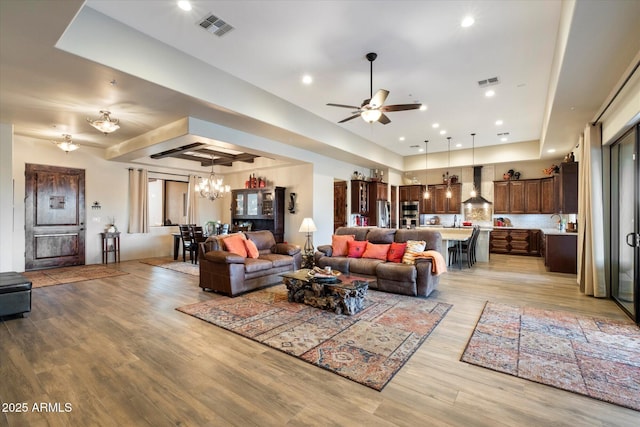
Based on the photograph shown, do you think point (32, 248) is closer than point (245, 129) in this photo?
No

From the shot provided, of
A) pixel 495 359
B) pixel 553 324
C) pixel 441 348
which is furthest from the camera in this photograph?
pixel 553 324

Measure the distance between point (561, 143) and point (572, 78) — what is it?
4.37 metres

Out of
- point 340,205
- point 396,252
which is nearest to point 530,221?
point 340,205

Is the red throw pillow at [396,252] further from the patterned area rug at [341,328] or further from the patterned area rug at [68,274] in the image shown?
the patterned area rug at [68,274]

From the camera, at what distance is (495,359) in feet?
9.15

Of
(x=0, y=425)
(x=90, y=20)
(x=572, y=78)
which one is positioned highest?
(x=90, y=20)

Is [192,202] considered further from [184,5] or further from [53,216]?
[184,5]

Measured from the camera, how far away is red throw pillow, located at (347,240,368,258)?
5750 millimetres

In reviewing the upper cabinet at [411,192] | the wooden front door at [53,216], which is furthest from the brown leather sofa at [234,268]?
the upper cabinet at [411,192]

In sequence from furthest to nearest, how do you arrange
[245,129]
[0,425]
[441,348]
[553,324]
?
1. [245,129]
2. [553,324]
3. [441,348]
4. [0,425]

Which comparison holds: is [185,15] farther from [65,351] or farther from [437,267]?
[437,267]

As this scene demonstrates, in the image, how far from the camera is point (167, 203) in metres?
11.2

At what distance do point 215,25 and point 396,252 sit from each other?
174 inches

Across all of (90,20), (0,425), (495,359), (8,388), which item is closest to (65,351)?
(8,388)
